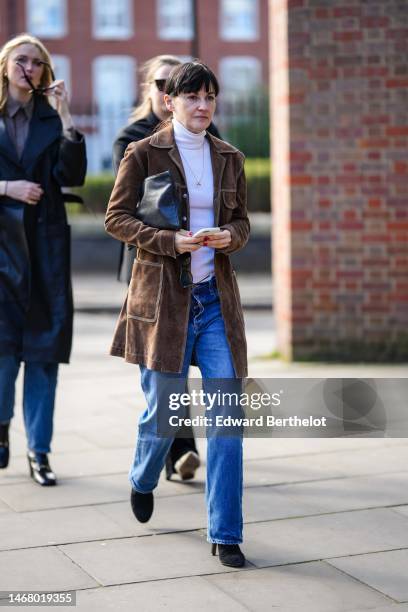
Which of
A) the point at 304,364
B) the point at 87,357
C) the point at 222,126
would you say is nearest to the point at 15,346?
the point at 304,364

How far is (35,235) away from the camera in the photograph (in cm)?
577

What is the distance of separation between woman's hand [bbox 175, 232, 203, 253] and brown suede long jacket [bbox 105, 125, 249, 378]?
2 cm

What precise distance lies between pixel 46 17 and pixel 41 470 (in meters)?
39.2

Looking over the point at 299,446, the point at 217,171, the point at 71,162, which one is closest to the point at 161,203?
the point at 217,171

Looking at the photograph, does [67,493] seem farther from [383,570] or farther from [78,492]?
[383,570]

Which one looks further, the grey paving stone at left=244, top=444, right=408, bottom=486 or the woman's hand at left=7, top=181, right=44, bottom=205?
the grey paving stone at left=244, top=444, right=408, bottom=486

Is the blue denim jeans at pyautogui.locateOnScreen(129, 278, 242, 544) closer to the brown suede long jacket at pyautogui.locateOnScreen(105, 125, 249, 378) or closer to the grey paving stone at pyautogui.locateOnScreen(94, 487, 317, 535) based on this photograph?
the brown suede long jacket at pyautogui.locateOnScreen(105, 125, 249, 378)

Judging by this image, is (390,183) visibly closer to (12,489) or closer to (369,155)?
(369,155)

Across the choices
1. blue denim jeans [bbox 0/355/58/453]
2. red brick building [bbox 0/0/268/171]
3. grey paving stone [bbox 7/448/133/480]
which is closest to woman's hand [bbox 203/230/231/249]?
blue denim jeans [bbox 0/355/58/453]

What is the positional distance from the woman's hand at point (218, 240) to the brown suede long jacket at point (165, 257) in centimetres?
6

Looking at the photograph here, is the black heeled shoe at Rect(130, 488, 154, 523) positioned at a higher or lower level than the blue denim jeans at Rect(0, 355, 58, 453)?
lower

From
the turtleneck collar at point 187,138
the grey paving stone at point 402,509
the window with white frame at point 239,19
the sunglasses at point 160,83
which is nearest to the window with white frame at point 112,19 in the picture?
the window with white frame at point 239,19

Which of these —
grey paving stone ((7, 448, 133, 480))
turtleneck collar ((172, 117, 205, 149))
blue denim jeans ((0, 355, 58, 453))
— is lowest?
grey paving stone ((7, 448, 133, 480))

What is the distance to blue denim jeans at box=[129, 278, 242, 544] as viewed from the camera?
4395 mm
